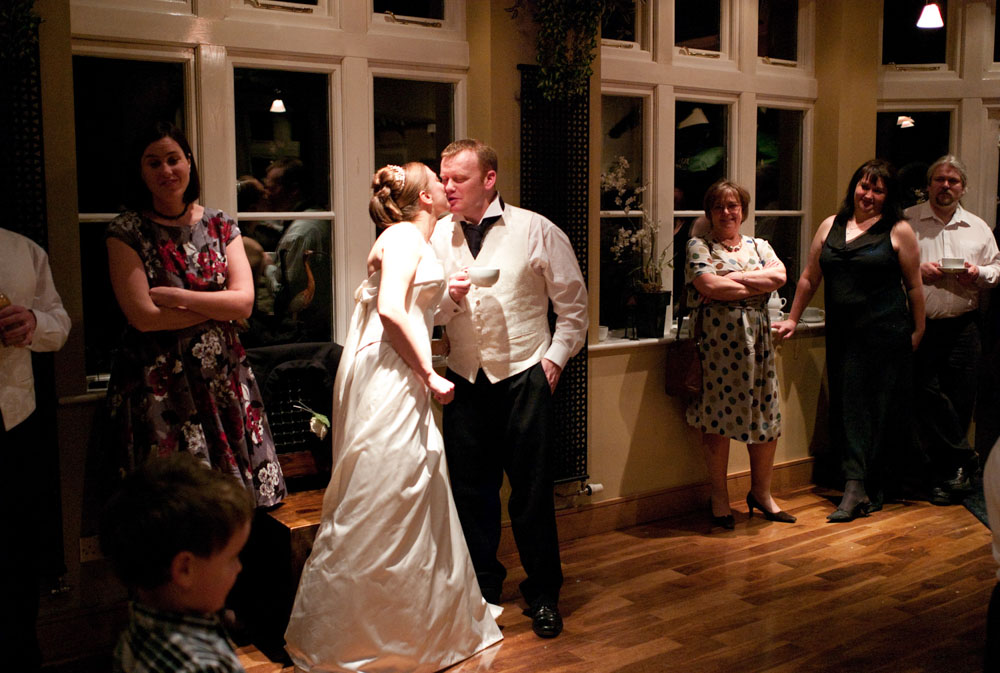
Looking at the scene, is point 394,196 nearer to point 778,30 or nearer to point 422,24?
point 422,24

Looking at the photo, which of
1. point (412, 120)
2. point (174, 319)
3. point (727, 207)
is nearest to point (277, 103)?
point (412, 120)

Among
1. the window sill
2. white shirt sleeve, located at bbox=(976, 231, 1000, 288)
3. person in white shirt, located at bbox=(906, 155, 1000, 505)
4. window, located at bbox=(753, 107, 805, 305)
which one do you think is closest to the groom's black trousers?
the window sill

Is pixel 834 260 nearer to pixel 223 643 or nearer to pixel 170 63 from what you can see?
pixel 170 63

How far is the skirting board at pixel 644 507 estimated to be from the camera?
4.30 meters

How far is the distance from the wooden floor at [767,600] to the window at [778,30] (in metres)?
2.47

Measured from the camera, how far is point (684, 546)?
13.9ft

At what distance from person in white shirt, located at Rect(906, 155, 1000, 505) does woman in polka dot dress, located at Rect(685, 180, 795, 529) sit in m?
1.03

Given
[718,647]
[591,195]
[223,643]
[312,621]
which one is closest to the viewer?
[223,643]

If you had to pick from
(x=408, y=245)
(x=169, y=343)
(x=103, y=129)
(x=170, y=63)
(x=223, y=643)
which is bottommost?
(x=223, y=643)

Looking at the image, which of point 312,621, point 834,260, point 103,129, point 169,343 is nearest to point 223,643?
point 312,621

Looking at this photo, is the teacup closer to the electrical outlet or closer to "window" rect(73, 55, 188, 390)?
"window" rect(73, 55, 188, 390)

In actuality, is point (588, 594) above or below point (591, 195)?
below

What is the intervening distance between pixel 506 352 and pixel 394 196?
692 millimetres

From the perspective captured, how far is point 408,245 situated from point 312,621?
1.19 meters
